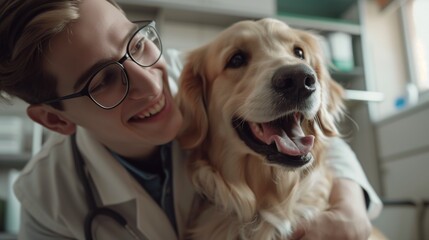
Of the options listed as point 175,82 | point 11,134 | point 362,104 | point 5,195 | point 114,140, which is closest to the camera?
point 114,140

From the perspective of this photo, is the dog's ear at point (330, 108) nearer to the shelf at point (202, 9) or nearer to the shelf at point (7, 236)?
the shelf at point (202, 9)

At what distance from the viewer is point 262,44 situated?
1185 mm

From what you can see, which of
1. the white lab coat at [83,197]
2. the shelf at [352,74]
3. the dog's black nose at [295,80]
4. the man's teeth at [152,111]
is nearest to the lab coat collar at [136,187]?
the white lab coat at [83,197]

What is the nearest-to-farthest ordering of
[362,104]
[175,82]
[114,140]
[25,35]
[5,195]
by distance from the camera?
[25,35] < [114,140] < [175,82] < [5,195] < [362,104]

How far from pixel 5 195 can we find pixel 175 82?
189 cm

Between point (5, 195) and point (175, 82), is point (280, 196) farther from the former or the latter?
point (5, 195)

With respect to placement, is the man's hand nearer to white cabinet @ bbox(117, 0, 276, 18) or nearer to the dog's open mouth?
the dog's open mouth

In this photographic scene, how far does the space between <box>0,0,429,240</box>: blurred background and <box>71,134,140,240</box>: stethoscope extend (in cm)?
144

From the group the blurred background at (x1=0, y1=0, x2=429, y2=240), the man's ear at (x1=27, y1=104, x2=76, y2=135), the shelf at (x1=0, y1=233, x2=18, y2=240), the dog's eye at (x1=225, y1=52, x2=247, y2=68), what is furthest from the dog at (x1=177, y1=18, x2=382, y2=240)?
the shelf at (x1=0, y1=233, x2=18, y2=240)

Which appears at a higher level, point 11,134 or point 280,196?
point 280,196

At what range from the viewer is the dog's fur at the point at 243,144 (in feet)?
3.69

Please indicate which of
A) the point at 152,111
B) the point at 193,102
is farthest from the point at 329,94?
the point at 152,111

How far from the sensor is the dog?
3.49ft

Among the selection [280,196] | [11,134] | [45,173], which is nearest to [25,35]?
[45,173]
